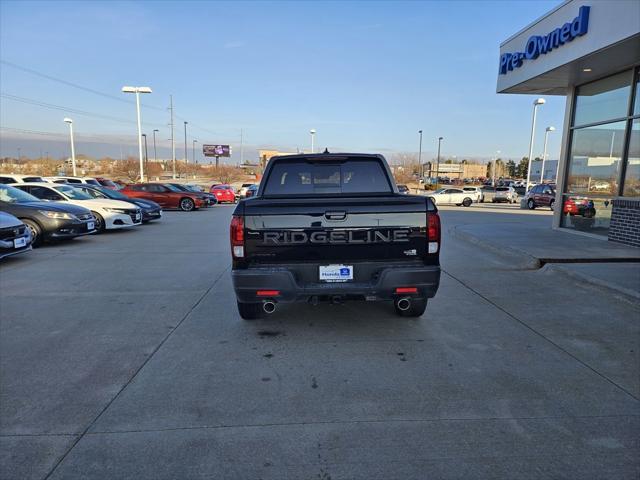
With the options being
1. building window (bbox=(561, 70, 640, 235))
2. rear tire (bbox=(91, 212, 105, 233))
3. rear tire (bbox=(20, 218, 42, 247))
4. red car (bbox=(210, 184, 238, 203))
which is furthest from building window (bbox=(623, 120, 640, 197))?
red car (bbox=(210, 184, 238, 203))

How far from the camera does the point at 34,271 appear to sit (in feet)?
25.7

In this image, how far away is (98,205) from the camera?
13156 millimetres

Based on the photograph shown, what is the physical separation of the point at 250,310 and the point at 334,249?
1.50m

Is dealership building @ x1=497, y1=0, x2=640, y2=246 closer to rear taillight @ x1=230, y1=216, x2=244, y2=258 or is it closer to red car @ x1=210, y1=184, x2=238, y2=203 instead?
rear taillight @ x1=230, y1=216, x2=244, y2=258

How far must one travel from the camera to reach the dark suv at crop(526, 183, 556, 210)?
2892 centimetres

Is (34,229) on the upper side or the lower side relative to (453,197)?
upper

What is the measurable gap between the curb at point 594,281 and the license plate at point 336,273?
14.1ft

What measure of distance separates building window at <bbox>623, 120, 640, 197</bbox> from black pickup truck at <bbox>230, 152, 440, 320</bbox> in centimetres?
873

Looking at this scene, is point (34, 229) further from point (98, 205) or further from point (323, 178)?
point (323, 178)

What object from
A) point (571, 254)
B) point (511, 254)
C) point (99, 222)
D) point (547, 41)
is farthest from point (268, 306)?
point (99, 222)

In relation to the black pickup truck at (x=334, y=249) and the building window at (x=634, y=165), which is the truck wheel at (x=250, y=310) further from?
the building window at (x=634, y=165)

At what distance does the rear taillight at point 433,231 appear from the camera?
416 centimetres

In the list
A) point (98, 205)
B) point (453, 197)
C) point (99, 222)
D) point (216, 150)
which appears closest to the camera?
point (99, 222)

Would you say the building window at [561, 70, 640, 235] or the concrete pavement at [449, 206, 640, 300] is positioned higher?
the building window at [561, 70, 640, 235]
